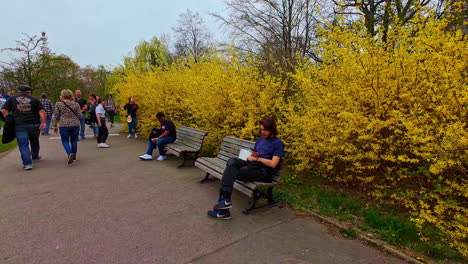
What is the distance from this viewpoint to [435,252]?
2.37 metres

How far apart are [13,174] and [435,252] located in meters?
6.53

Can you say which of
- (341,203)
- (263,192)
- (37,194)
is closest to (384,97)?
(341,203)

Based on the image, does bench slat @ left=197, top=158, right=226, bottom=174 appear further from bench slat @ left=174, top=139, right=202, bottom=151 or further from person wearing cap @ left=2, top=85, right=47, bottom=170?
person wearing cap @ left=2, top=85, right=47, bottom=170

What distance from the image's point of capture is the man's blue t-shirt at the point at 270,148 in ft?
10.7

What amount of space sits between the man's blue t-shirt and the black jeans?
0.16 meters

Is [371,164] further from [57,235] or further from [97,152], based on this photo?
[97,152]

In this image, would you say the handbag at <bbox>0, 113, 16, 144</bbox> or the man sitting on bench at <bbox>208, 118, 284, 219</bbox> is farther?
the handbag at <bbox>0, 113, 16, 144</bbox>

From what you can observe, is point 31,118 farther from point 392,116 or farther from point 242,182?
point 392,116

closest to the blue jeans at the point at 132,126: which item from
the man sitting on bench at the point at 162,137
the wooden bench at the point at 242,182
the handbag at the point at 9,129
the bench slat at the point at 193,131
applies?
the man sitting on bench at the point at 162,137

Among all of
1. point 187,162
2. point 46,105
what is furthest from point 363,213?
point 46,105

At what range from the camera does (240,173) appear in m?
3.17

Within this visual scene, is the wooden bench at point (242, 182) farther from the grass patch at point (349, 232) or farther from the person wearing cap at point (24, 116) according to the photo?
the person wearing cap at point (24, 116)

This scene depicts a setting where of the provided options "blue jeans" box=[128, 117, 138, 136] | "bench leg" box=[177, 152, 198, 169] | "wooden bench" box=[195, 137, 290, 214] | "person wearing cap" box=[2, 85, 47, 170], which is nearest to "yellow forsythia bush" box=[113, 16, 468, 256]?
"wooden bench" box=[195, 137, 290, 214]

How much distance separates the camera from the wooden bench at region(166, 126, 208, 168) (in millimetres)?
5270
